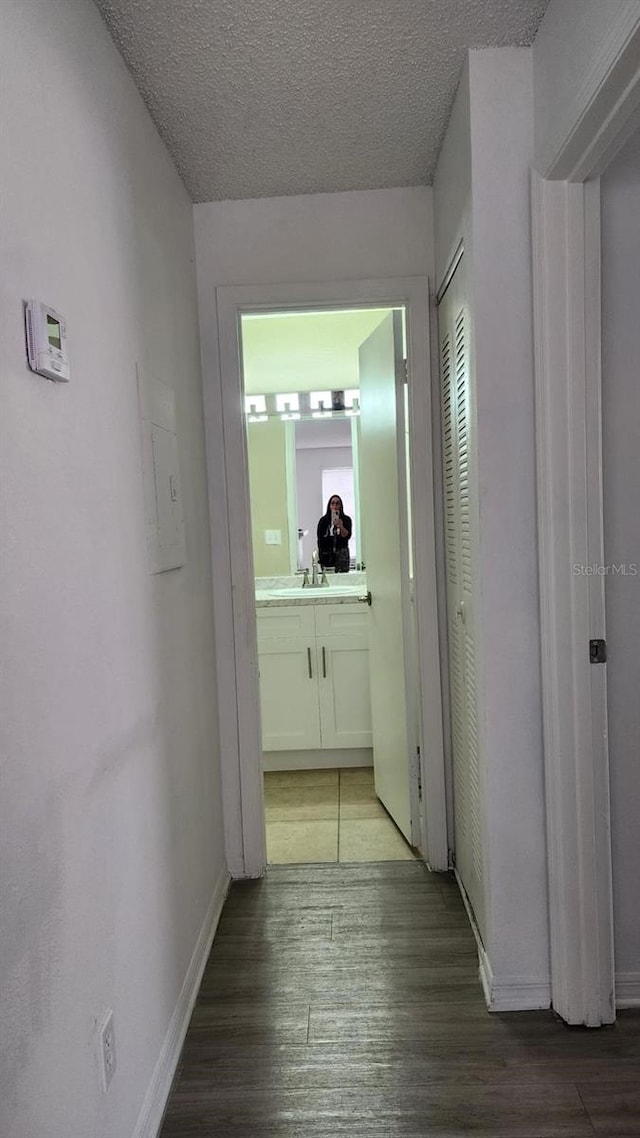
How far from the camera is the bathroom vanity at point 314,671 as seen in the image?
363 centimetres

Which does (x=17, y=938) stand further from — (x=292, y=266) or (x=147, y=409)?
(x=292, y=266)

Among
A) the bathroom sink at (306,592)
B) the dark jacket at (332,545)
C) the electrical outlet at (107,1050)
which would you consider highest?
the dark jacket at (332,545)

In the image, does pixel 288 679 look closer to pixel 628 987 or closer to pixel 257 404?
pixel 257 404

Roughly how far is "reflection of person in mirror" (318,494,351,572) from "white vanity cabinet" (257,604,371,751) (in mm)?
572

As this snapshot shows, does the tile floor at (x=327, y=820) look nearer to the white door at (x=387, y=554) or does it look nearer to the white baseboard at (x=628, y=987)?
the white door at (x=387, y=554)

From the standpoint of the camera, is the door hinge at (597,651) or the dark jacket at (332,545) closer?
the door hinge at (597,651)

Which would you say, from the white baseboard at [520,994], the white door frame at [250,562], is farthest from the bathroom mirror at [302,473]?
the white baseboard at [520,994]

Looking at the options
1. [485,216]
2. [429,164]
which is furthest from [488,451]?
[429,164]

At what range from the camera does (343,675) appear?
3.66 metres

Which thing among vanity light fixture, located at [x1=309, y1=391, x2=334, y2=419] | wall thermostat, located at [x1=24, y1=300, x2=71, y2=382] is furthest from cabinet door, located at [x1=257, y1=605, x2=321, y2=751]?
wall thermostat, located at [x1=24, y1=300, x2=71, y2=382]

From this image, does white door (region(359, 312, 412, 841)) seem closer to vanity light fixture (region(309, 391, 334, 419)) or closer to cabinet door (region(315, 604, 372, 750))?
cabinet door (region(315, 604, 372, 750))

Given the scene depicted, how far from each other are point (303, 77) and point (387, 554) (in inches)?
63.3

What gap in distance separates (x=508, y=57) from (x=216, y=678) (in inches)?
78.3

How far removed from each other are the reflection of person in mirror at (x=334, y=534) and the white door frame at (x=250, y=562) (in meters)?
1.58
